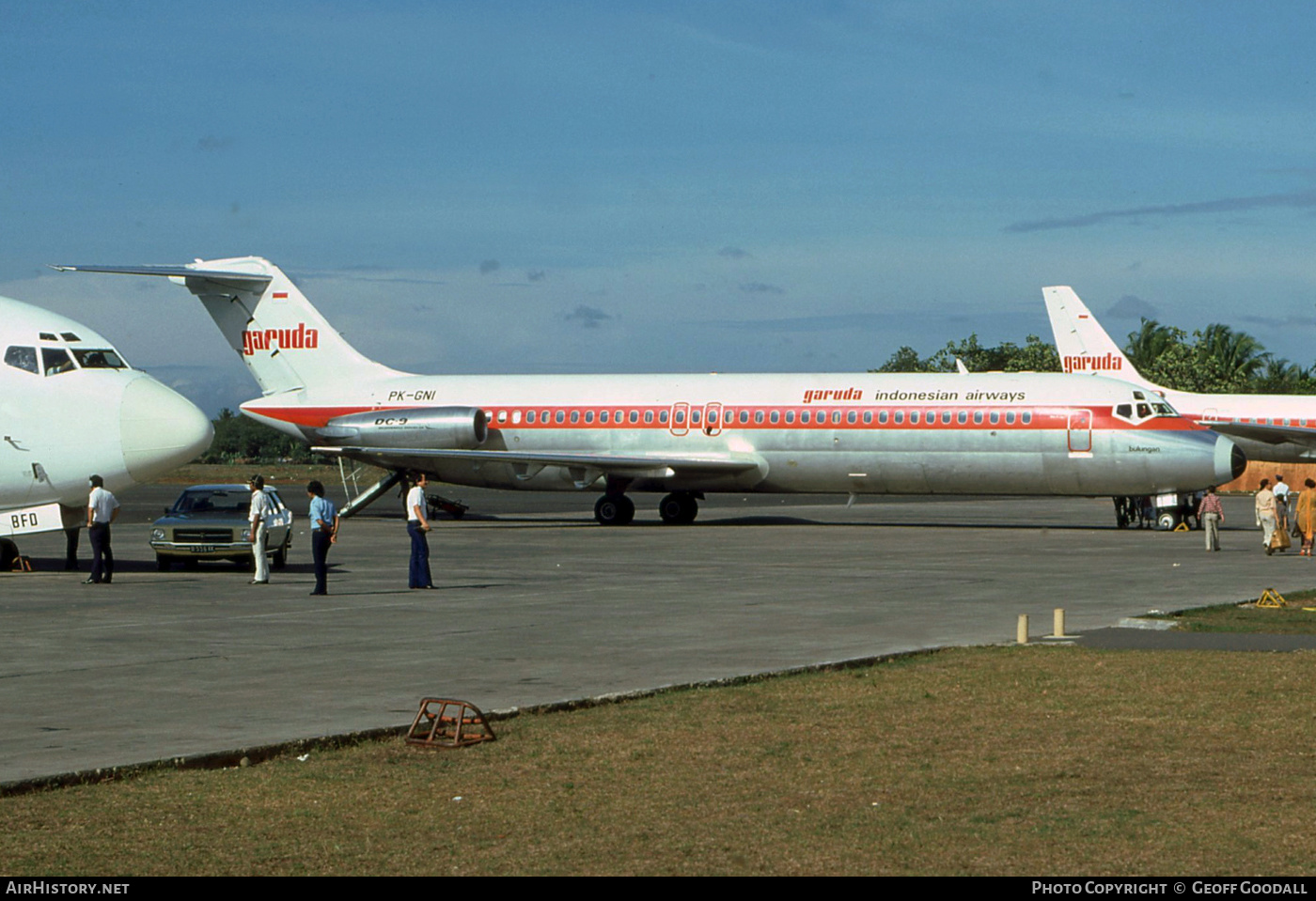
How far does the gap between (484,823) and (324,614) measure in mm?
11788

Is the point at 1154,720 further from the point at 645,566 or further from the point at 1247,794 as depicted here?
the point at 645,566

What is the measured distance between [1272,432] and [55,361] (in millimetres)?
39869

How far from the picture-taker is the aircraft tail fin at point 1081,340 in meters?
61.2

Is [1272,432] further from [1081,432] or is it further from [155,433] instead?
[155,433]

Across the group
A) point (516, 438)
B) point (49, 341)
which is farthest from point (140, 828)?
point (516, 438)

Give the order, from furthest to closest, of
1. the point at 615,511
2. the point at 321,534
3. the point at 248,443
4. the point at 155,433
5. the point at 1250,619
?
the point at 248,443 < the point at 615,511 < the point at 155,433 < the point at 321,534 < the point at 1250,619

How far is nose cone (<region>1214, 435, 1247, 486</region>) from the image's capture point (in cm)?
3644

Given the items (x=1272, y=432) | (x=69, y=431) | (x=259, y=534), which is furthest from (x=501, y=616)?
(x=1272, y=432)

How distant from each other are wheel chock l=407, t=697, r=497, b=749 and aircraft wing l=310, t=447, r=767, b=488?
98.8 ft

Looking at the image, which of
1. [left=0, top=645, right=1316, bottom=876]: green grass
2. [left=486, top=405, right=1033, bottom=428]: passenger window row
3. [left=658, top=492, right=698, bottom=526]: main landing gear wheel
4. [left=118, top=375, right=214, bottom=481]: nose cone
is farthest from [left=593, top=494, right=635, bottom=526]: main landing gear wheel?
[left=0, top=645, right=1316, bottom=876]: green grass

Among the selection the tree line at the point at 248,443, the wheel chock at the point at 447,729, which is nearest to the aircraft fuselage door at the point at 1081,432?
the wheel chock at the point at 447,729

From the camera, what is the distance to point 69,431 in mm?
24406

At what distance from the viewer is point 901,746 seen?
10.8 meters

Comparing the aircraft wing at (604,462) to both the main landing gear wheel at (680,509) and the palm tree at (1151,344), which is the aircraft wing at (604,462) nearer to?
the main landing gear wheel at (680,509)
